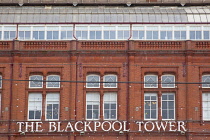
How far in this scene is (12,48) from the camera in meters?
46.7

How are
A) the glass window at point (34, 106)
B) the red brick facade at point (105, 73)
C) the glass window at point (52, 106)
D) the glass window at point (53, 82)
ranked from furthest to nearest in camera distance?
the glass window at point (53, 82) < the glass window at point (34, 106) < the glass window at point (52, 106) < the red brick facade at point (105, 73)

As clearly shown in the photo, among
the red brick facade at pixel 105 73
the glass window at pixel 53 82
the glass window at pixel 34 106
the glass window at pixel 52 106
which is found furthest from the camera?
the glass window at pixel 53 82

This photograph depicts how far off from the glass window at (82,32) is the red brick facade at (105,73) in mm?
1264

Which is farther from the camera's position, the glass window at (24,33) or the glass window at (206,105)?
the glass window at (24,33)

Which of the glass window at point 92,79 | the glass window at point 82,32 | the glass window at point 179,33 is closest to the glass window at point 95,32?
the glass window at point 82,32

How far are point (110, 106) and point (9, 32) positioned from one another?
10.2 metres

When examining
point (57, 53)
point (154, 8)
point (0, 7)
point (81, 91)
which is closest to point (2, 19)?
point (0, 7)

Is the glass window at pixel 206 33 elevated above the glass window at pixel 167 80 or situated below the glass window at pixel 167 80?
above

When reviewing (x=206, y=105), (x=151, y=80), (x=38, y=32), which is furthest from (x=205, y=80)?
(x=38, y=32)

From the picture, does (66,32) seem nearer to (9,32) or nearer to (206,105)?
(9,32)

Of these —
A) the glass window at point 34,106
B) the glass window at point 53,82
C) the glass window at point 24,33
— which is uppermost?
the glass window at point 24,33

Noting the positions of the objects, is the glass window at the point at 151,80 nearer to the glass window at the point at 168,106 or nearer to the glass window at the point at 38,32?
the glass window at the point at 168,106

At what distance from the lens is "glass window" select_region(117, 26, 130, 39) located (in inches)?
1889

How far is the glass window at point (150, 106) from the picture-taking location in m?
46.4
